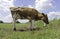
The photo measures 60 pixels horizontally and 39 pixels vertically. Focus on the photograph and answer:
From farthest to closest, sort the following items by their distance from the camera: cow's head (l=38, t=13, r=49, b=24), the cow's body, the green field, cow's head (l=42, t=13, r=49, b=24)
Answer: cow's head (l=42, t=13, r=49, b=24)
cow's head (l=38, t=13, r=49, b=24)
the cow's body
the green field

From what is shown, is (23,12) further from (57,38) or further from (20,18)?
(57,38)

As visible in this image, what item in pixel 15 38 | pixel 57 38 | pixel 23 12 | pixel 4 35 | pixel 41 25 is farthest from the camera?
pixel 41 25

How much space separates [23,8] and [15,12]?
2.11ft

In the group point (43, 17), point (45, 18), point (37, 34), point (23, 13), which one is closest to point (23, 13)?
point (23, 13)

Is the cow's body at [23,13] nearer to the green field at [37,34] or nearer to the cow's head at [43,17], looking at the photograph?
the cow's head at [43,17]

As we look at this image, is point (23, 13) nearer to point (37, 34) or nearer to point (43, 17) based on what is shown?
point (43, 17)

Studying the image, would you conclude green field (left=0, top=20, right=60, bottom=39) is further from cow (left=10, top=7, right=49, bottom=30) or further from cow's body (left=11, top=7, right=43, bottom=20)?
cow's body (left=11, top=7, right=43, bottom=20)

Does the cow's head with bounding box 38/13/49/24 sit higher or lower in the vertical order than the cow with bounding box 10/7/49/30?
lower

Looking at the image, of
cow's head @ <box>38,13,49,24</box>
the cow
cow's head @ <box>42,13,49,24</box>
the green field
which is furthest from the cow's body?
the green field

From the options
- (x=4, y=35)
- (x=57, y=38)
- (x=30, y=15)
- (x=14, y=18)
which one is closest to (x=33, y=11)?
(x=30, y=15)

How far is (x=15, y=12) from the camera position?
599 inches

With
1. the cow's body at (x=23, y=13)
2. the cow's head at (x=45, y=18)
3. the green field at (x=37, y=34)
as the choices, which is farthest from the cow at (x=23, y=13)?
the green field at (x=37, y=34)

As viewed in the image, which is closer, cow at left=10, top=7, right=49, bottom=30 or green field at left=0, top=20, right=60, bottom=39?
green field at left=0, top=20, right=60, bottom=39

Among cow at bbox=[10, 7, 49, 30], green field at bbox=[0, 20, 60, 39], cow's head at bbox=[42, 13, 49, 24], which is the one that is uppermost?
cow at bbox=[10, 7, 49, 30]
